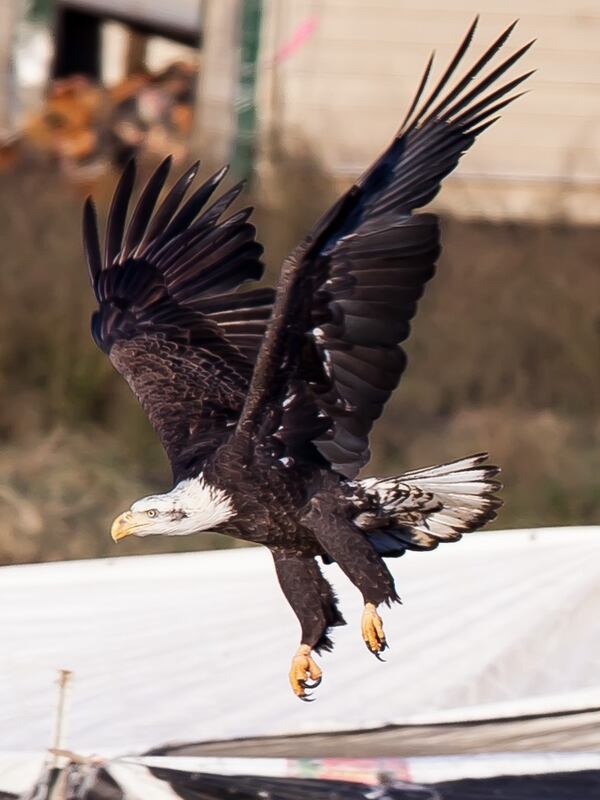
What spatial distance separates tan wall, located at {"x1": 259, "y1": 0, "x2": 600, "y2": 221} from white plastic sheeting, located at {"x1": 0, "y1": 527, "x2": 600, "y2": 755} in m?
4.72

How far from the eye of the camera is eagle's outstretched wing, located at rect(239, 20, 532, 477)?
375 cm

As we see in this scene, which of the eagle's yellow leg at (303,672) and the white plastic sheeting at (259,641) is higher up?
the eagle's yellow leg at (303,672)

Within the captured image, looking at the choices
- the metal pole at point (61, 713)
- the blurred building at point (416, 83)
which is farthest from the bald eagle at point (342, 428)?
the blurred building at point (416, 83)

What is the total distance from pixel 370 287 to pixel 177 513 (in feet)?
2.16

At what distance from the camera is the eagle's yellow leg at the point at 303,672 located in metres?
3.85

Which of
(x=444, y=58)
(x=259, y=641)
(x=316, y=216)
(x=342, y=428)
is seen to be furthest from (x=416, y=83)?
(x=342, y=428)

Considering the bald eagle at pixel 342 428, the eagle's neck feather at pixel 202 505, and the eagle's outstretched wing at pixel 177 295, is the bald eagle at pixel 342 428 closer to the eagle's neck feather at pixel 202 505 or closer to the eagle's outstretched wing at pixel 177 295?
the eagle's neck feather at pixel 202 505

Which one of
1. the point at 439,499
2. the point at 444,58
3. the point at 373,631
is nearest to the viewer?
the point at 373,631

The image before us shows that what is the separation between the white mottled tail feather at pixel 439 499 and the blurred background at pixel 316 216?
3590 millimetres

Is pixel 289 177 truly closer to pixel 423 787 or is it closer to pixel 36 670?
pixel 36 670

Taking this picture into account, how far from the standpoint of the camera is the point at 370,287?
3.83 m

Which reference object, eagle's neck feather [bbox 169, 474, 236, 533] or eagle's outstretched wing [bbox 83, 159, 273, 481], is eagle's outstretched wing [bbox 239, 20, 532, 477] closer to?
eagle's neck feather [bbox 169, 474, 236, 533]

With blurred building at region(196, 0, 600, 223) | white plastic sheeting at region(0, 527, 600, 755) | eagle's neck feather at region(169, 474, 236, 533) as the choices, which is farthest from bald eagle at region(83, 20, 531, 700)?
blurred building at region(196, 0, 600, 223)

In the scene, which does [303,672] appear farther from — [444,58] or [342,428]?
[444,58]
